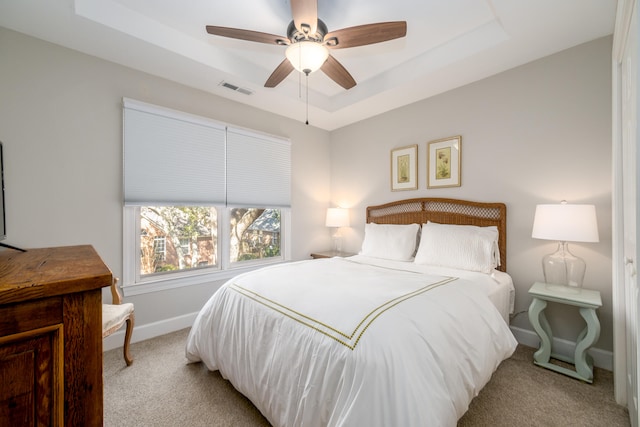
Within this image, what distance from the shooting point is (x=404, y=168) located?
3490 mm

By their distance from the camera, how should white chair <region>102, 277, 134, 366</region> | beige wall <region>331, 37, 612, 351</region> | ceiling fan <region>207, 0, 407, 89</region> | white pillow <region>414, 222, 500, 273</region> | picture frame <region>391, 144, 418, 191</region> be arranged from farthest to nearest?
picture frame <region>391, 144, 418, 191</region> → white pillow <region>414, 222, 500, 273</region> → beige wall <region>331, 37, 612, 351</region> → white chair <region>102, 277, 134, 366</region> → ceiling fan <region>207, 0, 407, 89</region>

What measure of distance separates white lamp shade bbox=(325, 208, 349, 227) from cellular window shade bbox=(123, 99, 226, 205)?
1.57 m

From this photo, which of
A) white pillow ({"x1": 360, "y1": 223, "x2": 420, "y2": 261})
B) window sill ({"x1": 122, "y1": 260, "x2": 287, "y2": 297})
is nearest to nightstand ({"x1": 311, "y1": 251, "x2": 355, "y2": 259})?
white pillow ({"x1": 360, "y1": 223, "x2": 420, "y2": 261})

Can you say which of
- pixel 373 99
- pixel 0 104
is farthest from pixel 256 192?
pixel 0 104

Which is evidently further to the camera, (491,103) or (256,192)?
(256,192)

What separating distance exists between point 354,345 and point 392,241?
2096 mm

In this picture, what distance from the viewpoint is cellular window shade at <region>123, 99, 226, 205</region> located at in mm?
2574

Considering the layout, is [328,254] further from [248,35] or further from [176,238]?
[248,35]

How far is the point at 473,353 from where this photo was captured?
1.45 metres

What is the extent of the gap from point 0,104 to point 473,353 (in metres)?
3.60

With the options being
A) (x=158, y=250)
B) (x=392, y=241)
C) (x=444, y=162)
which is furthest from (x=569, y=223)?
(x=158, y=250)

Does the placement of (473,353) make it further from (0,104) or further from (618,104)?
(0,104)

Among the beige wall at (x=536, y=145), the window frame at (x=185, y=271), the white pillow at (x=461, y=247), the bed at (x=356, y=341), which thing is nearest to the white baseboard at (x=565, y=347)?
the beige wall at (x=536, y=145)

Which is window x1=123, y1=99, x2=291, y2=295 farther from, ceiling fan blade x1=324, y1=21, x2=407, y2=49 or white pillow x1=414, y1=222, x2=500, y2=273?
white pillow x1=414, y1=222, x2=500, y2=273
